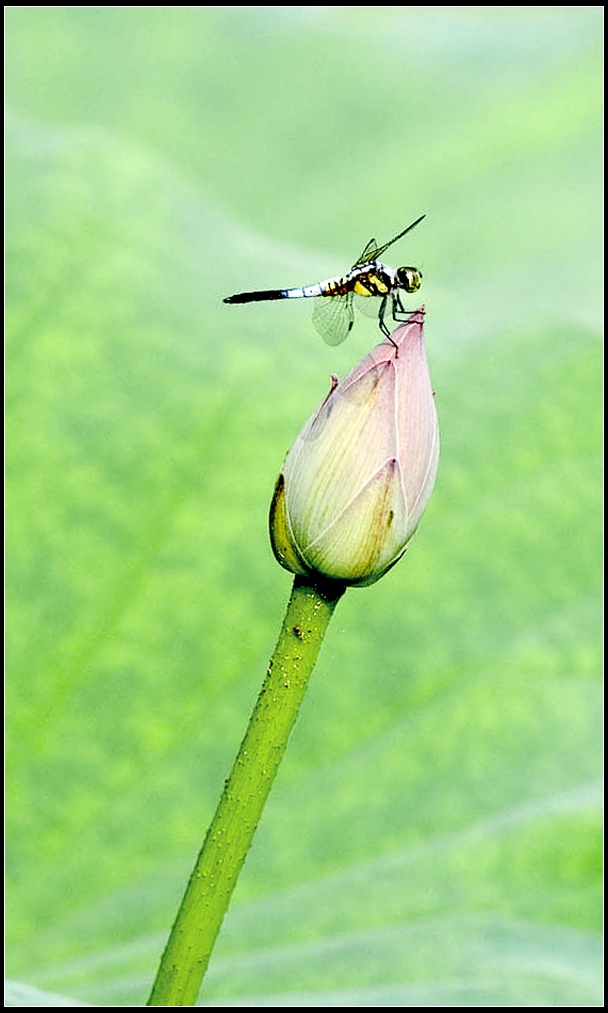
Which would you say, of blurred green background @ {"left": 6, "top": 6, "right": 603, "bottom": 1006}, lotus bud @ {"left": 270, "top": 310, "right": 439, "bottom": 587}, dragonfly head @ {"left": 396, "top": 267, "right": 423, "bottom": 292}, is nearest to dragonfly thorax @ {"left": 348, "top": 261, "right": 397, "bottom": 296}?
dragonfly head @ {"left": 396, "top": 267, "right": 423, "bottom": 292}

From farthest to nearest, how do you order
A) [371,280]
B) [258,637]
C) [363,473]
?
[258,637] < [371,280] < [363,473]

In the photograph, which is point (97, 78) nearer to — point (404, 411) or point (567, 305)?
point (567, 305)

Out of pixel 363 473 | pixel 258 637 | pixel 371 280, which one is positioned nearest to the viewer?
pixel 363 473

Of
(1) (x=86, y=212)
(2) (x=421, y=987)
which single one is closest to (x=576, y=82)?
(1) (x=86, y=212)

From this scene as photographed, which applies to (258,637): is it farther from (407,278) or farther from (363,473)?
(363,473)

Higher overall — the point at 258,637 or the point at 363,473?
the point at 258,637

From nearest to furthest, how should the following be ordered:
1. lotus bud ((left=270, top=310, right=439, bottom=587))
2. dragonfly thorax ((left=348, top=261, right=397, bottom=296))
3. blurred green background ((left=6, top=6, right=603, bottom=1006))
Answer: lotus bud ((left=270, top=310, right=439, bottom=587)), dragonfly thorax ((left=348, top=261, right=397, bottom=296)), blurred green background ((left=6, top=6, right=603, bottom=1006))

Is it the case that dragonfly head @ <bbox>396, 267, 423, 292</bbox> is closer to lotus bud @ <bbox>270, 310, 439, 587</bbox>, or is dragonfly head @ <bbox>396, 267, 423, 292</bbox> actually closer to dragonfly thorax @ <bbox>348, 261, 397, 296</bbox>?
dragonfly thorax @ <bbox>348, 261, 397, 296</bbox>

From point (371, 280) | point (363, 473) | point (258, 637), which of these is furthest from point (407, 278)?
point (258, 637)
